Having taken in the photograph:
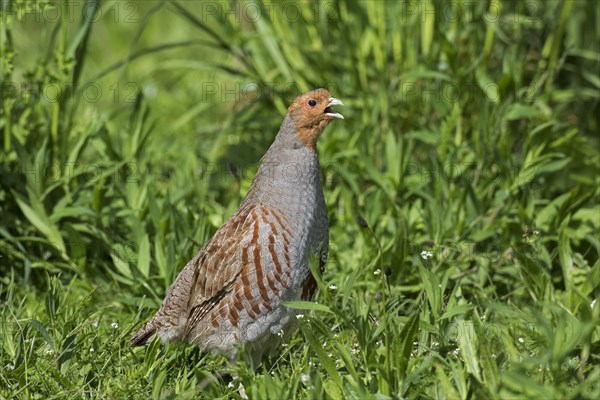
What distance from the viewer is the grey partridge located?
12.3 ft

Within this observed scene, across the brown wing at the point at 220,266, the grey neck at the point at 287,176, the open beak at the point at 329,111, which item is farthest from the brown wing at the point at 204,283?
the open beak at the point at 329,111

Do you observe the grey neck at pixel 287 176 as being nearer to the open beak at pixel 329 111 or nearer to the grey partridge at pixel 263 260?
the grey partridge at pixel 263 260

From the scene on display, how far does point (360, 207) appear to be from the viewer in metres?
5.13

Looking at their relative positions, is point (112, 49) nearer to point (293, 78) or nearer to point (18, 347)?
point (293, 78)

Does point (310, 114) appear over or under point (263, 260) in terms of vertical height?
over

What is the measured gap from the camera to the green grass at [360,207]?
335cm

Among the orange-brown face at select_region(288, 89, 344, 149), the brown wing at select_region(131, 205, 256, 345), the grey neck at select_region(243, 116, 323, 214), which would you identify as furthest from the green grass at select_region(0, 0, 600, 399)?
the orange-brown face at select_region(288, 89, 344, 149)

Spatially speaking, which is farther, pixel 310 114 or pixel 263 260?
pixel 310 114

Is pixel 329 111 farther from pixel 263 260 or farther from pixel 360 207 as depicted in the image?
pixel 360 207

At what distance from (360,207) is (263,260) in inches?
58.3

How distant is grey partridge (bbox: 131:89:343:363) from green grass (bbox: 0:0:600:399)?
0.14m

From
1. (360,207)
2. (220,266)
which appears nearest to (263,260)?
(220,266)

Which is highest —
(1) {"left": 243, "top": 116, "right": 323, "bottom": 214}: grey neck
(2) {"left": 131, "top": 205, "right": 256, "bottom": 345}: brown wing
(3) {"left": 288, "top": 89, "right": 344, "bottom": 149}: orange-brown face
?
(3) {"left": 288, "top": 89, "right": 344, "bottom": 149}: orange-brown face

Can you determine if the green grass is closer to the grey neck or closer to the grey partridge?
the grey partridge
